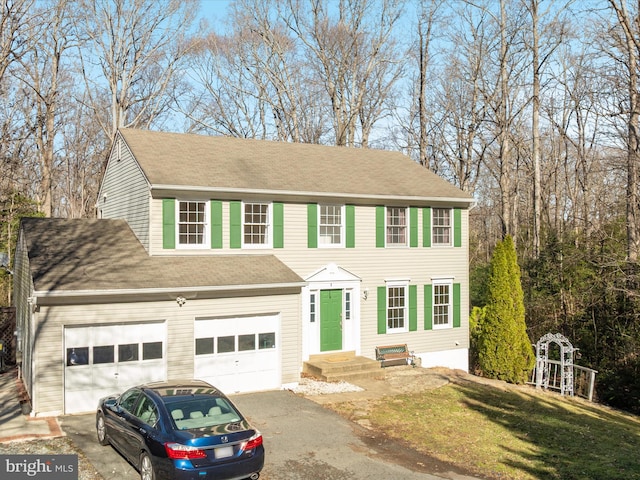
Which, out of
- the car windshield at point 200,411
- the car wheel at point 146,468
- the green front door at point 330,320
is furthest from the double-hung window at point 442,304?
the car wheel at point 146,468

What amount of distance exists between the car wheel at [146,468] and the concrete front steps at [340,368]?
888 centimetres

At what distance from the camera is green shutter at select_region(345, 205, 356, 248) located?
1998 centimetres

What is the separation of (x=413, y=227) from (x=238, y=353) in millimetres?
8392

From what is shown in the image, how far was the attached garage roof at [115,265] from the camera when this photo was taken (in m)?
14.4

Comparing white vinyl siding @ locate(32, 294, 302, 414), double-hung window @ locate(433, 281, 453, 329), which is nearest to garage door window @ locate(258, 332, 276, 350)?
white vinyl siding @ locate(32, 294, 302, 414)

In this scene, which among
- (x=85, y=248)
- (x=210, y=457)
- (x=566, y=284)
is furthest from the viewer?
(x=566, y=284)

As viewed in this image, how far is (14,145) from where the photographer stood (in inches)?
1319

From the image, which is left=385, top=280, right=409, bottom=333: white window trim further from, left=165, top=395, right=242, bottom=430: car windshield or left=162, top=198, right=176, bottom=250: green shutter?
left=165, top=395, right=242, bottom=430: car windshield

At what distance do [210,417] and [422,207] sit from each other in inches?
549

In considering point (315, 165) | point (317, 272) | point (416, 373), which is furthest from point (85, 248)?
point (416, 373)

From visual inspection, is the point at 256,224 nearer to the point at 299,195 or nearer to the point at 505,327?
the point at 299,195

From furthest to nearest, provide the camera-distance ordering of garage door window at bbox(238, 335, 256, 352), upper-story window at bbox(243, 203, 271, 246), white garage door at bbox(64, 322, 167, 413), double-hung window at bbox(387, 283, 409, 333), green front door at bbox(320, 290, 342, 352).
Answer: double-hung window at bbox(387, 283, 409, 333) < green front door at bbox(320, 290, 342, 352) < upper-story window at bbox(243, 203, 271, 246) < garage door window at bbox(238, 335, 256, 352) < white garage door at bbox(64, 322, 167, 413)

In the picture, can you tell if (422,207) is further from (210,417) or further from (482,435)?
(210,417)

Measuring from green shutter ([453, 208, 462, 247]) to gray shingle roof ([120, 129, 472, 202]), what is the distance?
0.63 metres
